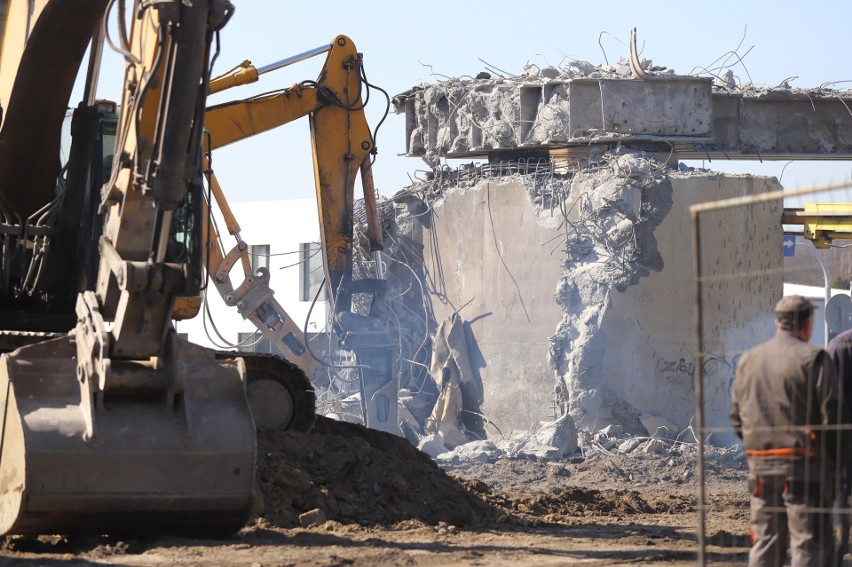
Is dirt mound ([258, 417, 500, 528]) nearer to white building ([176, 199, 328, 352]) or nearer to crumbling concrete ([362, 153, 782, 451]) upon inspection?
crumbling concrete ([362, 153, 782, 451])

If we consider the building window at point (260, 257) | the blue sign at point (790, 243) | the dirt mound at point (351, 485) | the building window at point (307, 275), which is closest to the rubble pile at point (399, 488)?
the dirt mound at point (351, 485)

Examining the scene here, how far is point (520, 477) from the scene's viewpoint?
1499 cm

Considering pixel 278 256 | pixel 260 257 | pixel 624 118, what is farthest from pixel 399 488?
pixel 260 257

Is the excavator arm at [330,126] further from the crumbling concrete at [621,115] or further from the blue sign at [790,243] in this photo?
the blue sign at [790,243]

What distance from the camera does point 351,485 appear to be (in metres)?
10.6

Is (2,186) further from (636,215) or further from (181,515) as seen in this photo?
(636,215)

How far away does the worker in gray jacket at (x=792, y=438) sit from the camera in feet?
21.6

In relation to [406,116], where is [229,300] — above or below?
below

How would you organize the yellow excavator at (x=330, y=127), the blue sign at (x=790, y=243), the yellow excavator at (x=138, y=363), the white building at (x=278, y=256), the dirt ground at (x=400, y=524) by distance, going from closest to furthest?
the yellow excavator at (x=138, y=363) < the dirt ground at (x=400, y=524) < the yellow excavator at (x=330, y=127) < the blue sign at (x=790, y=243) < the white building at (x=278, y=256)

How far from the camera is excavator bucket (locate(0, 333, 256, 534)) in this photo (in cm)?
816

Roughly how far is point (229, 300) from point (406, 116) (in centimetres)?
468

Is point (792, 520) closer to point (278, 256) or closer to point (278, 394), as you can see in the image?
point (278, 394)

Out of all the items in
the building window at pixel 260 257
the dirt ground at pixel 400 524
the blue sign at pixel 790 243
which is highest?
the building window at pixel 260 257

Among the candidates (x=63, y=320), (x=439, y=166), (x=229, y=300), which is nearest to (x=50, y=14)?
(x=63, y=320)
